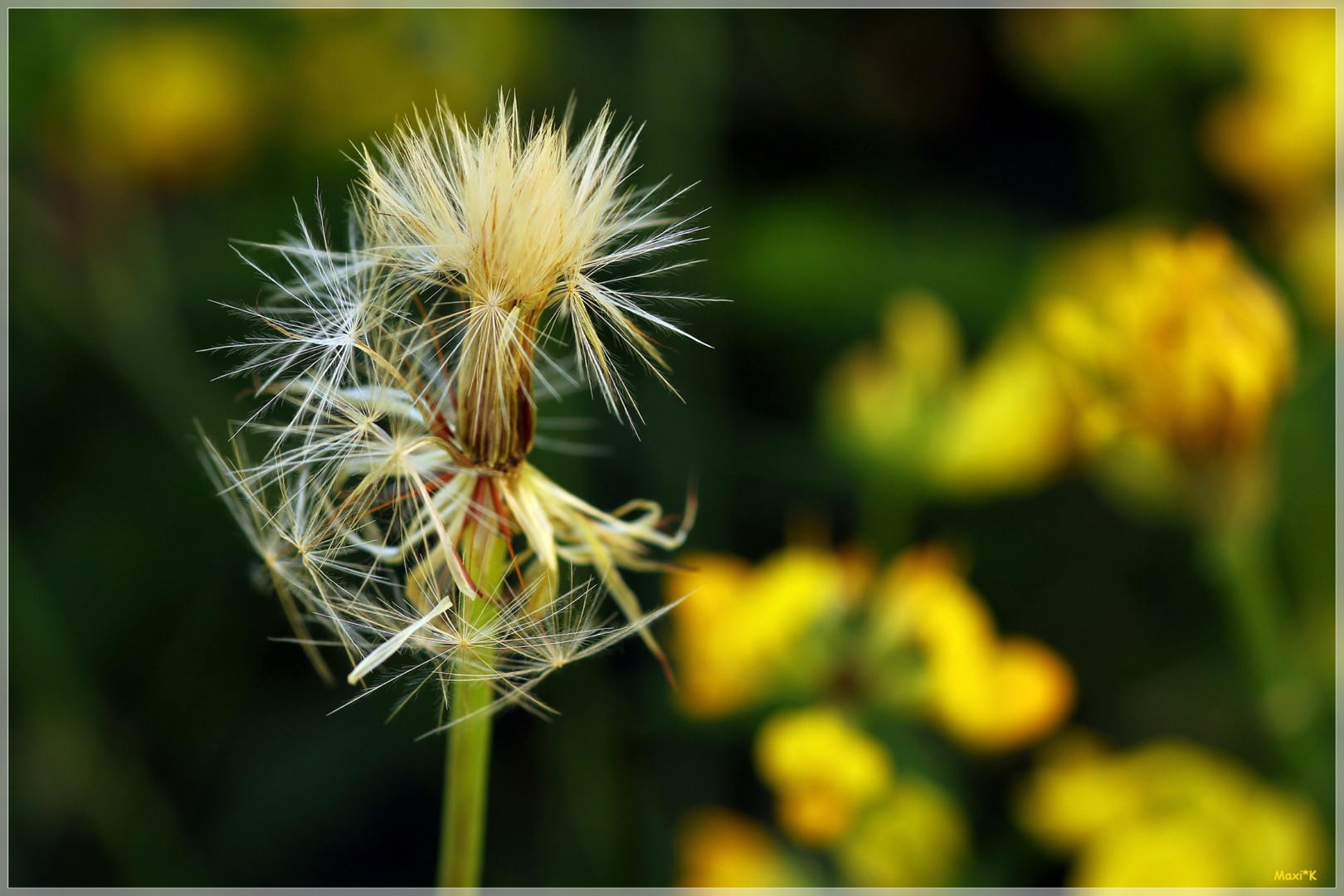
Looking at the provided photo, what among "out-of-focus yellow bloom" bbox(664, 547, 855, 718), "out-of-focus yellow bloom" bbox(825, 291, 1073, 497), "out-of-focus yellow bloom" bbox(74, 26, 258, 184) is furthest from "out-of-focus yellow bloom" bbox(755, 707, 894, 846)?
"out-of-focus yellow bloom" bbox(74, 26, 258, 184)

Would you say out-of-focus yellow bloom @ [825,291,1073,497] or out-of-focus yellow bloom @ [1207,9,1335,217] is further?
out-of-focus yellow bloom @ [1207,9,1335,217]

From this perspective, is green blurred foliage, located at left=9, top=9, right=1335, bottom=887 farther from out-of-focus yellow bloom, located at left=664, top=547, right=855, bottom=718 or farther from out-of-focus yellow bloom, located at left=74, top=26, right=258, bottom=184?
out-of-focus yellow bloom, located at left=664, top=547, right=855, bottom=718

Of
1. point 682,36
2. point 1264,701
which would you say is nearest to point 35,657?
point 682,36

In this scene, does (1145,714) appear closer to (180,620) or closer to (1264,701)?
(1264,701)

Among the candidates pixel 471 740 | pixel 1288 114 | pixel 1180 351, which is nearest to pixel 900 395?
pixel 1180 351

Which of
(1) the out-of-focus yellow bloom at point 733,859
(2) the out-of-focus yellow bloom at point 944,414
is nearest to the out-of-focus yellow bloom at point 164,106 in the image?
(2) the out-of-focus yellow bloom at point 944,414

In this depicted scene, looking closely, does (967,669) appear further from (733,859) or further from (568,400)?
(568,400)
